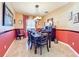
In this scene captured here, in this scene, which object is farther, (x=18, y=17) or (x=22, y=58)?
(x=18, y=17)

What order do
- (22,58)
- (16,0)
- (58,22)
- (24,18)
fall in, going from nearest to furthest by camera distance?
1. (22,58)
2. (16,0)
3. (58,22)
4. (24,18)

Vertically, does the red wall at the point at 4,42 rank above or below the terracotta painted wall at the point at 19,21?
below

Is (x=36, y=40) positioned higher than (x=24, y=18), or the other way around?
(x=24, y=18)

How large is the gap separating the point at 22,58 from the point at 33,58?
0.34 meters

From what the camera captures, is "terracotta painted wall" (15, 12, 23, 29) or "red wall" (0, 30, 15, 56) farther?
"terracotta painted wall" (15, 12, 23, 29)

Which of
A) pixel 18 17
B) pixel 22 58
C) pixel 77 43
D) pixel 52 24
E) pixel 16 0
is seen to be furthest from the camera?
pixel 18 17

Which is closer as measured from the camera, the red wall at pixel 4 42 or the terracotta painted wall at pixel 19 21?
the red wall at pixel 4 42

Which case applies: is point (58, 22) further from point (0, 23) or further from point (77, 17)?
point (0, 23)

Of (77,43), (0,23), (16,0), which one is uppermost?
(16,0)

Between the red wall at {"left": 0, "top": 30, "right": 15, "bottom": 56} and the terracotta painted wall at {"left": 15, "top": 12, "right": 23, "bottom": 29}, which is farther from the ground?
the terracotta painted wall at {"left": 15, "top": 12, "right": 23, "bottom": 29}

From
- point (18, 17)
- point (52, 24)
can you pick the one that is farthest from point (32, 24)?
point (52, 24)

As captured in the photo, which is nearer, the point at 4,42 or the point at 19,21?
the point at 4,42

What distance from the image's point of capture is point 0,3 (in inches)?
125

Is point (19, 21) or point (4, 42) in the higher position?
point (19, 21)
